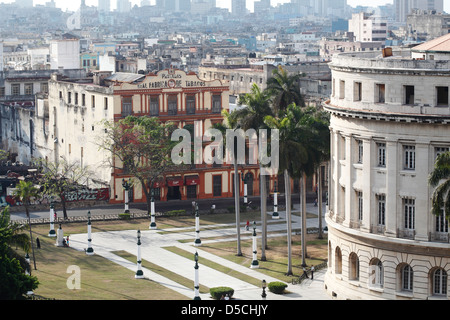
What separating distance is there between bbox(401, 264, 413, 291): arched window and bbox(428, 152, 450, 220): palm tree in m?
6.58

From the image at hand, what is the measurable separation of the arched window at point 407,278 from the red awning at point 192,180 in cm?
5159

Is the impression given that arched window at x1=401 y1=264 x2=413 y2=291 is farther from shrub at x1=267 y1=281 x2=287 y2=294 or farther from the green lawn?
the green lawn

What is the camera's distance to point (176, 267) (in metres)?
85.5

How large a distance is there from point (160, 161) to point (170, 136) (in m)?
7.17

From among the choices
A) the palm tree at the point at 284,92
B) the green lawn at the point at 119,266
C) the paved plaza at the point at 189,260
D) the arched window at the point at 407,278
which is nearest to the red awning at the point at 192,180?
the paved plaza at the point at 189,260

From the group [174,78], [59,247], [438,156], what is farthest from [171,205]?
[438,156]

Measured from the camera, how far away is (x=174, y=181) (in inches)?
4702

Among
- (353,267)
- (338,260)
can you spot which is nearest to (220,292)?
(338,260)

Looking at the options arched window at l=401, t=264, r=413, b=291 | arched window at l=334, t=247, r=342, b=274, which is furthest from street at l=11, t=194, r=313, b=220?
arched window at l=401, t=264, r=413, b=291

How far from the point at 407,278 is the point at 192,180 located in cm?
5183

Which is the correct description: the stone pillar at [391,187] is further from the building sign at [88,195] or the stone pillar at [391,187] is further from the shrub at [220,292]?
the building sign at [88,195]

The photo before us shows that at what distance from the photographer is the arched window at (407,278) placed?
2800 inches

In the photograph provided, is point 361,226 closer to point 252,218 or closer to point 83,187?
point 252,218

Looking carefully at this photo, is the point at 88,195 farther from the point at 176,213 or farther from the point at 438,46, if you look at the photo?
the point at 438,46
